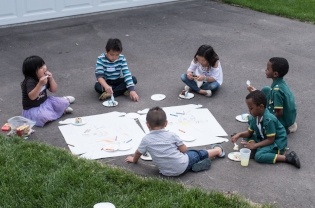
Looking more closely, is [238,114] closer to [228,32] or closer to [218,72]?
[218,72]

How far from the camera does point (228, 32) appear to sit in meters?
9.70

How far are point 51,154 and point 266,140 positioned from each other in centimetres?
206

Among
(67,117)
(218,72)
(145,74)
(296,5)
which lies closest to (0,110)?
(67,117)

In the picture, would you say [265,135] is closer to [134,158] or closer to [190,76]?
[134,158]

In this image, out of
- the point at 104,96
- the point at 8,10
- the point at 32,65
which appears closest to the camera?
the point at 32,65

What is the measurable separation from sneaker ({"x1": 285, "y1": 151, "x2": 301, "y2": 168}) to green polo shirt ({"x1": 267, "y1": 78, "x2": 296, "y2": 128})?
2.12ft

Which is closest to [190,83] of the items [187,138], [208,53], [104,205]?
[208,53]

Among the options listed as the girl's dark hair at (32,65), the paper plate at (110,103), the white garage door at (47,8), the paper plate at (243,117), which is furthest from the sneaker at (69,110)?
the white garage door at (47,8)

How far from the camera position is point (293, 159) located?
17.5 ft

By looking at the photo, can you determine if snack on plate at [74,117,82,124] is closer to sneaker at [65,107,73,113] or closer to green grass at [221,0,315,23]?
sneaker at [65,107,73,113]

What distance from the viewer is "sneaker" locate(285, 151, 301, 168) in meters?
5.31

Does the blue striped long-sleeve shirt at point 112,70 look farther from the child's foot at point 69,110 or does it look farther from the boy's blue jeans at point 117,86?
the child's foot at point 69,110

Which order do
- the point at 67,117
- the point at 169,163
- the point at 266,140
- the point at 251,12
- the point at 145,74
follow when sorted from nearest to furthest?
the point at 169,163 < the point at 266,140 < the point at 67,117 < the point at 145,74 < the point at 251,12

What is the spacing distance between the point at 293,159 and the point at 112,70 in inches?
104
